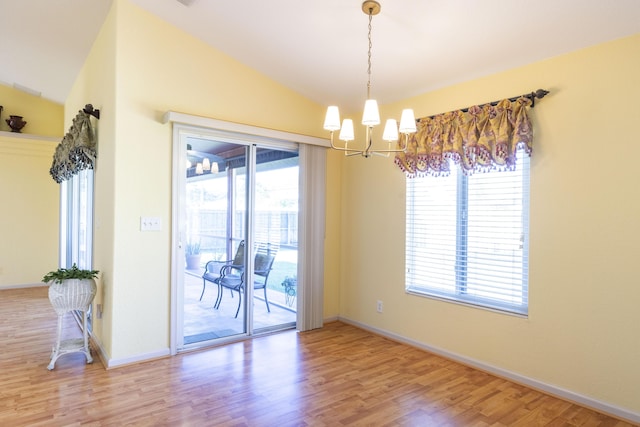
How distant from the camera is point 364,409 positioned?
259 cm

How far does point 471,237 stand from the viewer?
136 inches

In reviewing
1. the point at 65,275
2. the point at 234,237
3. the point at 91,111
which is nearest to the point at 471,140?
the point at 234,237

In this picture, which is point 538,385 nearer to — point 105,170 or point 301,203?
point 301,203

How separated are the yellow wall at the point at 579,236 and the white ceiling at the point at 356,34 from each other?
22cm

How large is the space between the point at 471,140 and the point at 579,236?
3.68 feet

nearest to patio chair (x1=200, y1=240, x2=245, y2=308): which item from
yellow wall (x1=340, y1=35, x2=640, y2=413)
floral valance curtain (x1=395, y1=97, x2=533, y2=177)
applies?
floral valance curtain (x1=395, y1=97, x2=533, y2=177)

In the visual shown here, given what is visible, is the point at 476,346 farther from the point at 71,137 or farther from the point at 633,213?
the point at 71,137

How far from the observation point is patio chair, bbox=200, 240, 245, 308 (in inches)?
152

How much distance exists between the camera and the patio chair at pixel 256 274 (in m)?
3.97

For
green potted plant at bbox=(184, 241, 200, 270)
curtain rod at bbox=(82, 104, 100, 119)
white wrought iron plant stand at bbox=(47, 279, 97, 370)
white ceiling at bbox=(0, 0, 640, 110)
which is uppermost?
white ceiling at bbox=(0, 0, 640, 110)

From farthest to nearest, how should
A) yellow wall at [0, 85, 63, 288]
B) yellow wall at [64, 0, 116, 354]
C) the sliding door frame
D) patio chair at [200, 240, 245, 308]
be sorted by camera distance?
yellow wall at [0, 85, 63, 288] → patio chair at [200, 240, 245, 308] → the sliding door frame → yellow wall at [64, 0, 116, 354]

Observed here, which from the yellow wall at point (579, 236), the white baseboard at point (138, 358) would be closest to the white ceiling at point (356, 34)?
the yellow wall at point (579, 236)

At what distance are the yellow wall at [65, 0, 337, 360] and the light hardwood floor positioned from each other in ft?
1.47

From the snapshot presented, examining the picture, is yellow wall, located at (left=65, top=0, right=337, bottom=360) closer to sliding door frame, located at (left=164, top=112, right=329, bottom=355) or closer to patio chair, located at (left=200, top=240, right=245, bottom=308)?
sliding door frame, located at (left=164, top=112, right=329, bottom=355)
